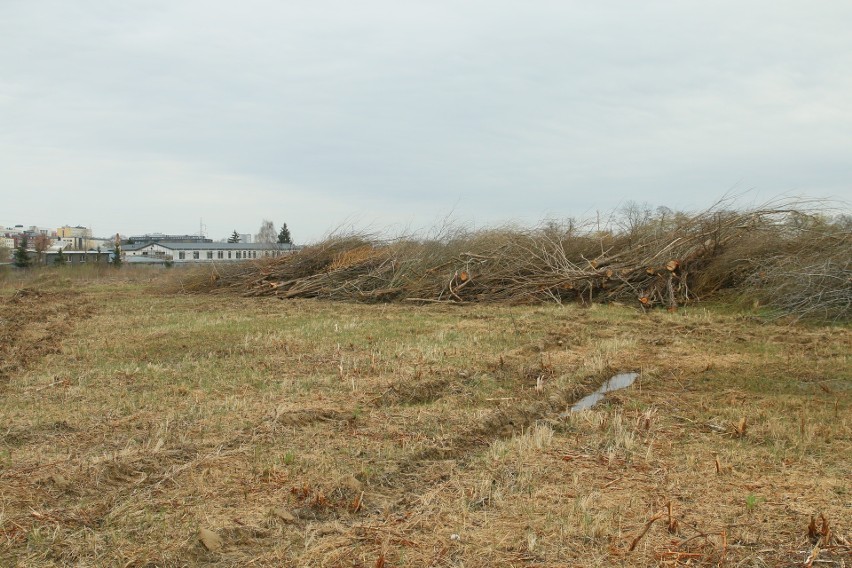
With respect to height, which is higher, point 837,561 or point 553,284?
point 553,284

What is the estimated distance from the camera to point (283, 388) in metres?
7.44

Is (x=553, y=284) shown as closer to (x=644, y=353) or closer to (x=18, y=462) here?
(x=644, y=353)

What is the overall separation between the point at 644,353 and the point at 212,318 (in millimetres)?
8316

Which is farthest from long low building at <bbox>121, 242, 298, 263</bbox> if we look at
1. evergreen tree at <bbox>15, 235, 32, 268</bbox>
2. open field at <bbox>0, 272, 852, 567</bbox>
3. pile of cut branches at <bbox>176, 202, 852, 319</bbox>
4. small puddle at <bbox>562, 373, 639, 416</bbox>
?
small puddle at <bbox>562, 373, 639, 416</bbox>

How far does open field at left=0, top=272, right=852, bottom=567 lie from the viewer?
3.79 m

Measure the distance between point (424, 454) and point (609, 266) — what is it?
1217 cm

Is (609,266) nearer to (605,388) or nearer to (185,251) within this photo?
(605,388)

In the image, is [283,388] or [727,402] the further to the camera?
[283,388]

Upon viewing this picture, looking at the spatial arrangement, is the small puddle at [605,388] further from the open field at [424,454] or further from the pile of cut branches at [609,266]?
the pile of cut branches at [609,266]

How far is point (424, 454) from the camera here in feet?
17.3

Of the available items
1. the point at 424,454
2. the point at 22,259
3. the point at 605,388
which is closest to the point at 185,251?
the point at 22,259

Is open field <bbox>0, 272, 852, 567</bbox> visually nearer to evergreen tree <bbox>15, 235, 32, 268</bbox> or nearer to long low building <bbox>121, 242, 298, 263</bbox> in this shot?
evergreen tree <bbox>15, 235, 32, 268</bbox>

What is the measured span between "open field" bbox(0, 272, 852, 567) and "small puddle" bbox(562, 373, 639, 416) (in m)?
0.12

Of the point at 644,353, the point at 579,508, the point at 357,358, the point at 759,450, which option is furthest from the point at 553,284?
the point at 579,508
